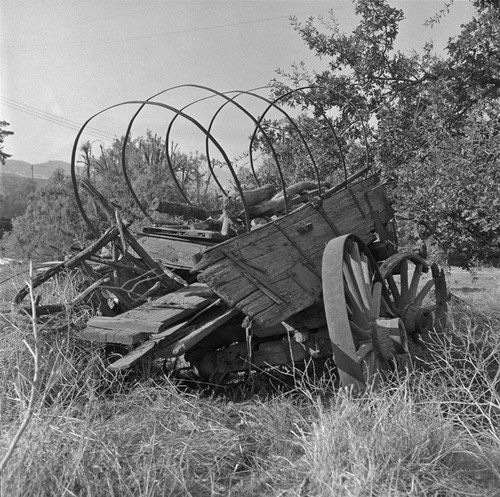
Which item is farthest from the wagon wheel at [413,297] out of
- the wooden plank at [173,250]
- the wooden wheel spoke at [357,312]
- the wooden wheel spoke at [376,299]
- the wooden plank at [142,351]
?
the wooden plank at [142,351]

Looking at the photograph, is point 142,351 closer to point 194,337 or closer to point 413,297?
point 194,337

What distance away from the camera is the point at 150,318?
10.6ft

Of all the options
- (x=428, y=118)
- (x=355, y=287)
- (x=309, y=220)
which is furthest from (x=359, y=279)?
(x=428, y=118)

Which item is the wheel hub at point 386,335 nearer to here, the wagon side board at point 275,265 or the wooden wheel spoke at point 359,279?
the wooden wheel spoke at point 359,279

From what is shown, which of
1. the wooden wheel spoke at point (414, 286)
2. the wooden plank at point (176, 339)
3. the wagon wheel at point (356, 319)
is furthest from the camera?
the wooden wheel spoke at point (414, 286)

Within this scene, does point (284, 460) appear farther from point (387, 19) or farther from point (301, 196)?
point (387, 19)

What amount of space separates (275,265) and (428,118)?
393cm

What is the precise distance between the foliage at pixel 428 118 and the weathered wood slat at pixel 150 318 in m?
2.14

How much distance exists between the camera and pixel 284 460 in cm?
260

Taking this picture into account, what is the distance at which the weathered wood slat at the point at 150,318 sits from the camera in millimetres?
3102

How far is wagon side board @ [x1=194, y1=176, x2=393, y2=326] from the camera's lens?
10.4 feet

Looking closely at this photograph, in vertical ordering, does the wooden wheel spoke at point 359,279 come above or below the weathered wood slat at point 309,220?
below

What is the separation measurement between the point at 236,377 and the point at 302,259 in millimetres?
983

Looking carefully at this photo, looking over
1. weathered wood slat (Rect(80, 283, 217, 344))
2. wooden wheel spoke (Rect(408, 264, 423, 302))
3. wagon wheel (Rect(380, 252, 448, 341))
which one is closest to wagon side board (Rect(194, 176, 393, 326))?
weathered wood slat (Rect(80, 283, 217, 344))
